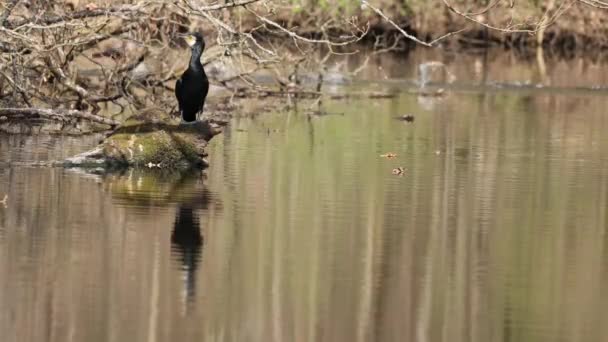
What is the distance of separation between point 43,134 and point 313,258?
8492 millimetres

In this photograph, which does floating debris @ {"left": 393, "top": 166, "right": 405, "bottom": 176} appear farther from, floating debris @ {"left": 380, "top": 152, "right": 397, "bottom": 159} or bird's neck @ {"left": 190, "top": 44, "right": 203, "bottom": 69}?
bird's neck @ {"left": 190, "top": 44, "right": 203, "bottom": 69}

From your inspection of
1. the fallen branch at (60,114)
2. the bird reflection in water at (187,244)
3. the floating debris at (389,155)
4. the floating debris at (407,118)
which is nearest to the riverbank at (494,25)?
the floating debris at (407,118)

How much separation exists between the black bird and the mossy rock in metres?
0.79

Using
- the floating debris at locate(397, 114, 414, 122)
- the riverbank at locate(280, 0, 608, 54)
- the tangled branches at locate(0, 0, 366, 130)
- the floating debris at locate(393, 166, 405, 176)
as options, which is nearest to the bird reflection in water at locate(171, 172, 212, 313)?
the tangled branches at locate(0, 0, 366, 130)

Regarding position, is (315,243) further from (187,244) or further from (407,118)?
(407,118)

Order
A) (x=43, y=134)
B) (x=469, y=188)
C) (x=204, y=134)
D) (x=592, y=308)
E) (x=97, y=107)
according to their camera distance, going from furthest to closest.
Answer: (x=97, y=107) → (x=43, y=134) → (x=204, y=134) → (x=469, y=188) → (x=592, y=308)

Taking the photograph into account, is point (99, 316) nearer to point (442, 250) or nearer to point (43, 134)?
point (442, 250)

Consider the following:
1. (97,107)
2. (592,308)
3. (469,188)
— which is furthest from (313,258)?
(97,107)

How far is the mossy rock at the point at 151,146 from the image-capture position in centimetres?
1505

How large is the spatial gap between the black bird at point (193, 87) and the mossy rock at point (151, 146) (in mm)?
786

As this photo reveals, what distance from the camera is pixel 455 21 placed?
1773 inches

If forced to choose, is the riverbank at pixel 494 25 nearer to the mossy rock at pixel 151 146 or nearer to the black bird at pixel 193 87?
the black bird at pixel 193 87

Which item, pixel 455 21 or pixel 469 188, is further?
pixel 455 21

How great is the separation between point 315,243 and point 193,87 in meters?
5.60
